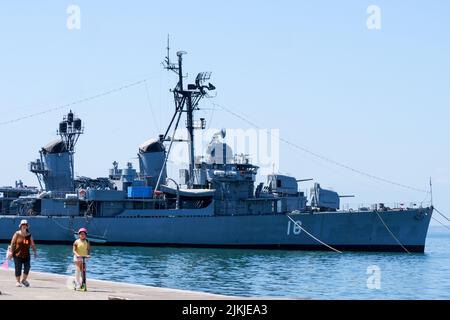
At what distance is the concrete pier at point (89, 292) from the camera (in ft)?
49.2

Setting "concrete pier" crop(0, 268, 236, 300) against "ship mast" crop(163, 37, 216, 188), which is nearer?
"concrete pier" crop(0, 268, 236, 300)

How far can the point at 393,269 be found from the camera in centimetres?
4041

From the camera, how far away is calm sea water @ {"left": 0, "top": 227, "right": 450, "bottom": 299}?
97.4 feet

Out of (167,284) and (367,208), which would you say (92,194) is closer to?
(367,208)

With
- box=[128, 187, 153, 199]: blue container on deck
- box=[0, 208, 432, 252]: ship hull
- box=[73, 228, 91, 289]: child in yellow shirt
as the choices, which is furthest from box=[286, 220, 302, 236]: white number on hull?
box=[73, 228, 91, 289]: child in yellow shirt

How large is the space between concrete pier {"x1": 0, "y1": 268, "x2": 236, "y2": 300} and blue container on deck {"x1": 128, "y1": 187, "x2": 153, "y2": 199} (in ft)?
125

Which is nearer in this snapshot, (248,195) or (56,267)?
(56,267)

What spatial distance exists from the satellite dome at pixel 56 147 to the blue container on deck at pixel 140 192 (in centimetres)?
751

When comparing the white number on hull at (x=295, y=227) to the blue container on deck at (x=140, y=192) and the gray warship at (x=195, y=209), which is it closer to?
the gray warship at (x=195, y=209)

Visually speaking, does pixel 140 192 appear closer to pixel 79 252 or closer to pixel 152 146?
pixel 152 146

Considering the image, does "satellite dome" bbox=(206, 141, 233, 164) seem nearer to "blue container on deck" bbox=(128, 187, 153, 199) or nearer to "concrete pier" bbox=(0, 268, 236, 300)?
"blue container on deck" bbox=(128, 187, 153, 199)

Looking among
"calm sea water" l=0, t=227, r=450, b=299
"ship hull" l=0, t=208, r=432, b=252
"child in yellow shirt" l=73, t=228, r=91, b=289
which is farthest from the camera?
"ship hull" l=0, t=208, r=432, b=252
